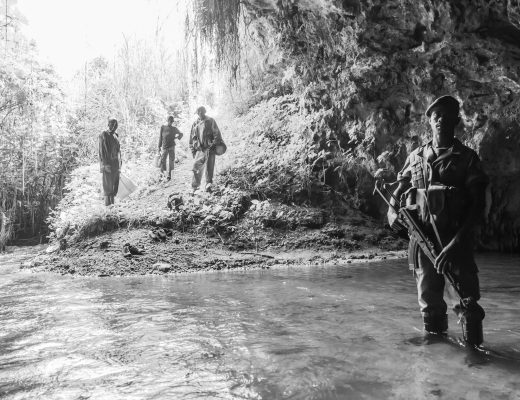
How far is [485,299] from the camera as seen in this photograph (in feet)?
15.6

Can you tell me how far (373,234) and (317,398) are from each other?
7.38 meters

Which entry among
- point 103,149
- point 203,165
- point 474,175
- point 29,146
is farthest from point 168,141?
point 474,175

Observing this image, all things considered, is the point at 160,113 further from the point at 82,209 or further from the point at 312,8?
the point at 312,8

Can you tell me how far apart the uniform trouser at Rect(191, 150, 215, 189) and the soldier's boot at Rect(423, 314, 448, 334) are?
7.99 meters

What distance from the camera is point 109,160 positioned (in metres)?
10.8

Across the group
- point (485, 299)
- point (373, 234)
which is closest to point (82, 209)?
point (373, 234)

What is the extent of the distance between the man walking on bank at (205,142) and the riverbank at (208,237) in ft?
1.85

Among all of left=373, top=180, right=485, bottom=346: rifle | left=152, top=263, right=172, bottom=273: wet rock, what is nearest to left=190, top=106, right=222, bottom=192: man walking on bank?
left=152, top=263, right=172, bottom=273: wet rock

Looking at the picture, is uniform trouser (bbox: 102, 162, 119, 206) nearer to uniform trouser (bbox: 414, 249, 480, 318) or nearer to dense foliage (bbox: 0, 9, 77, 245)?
dense foliage (bbox: 0, 9, 77, 245)

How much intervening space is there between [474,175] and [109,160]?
944 centimetres

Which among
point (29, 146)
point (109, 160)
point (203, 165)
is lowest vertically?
point (203, 165)

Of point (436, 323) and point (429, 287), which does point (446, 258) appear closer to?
point (429, 287)

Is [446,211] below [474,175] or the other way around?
below

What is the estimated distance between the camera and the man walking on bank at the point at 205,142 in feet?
34.9
